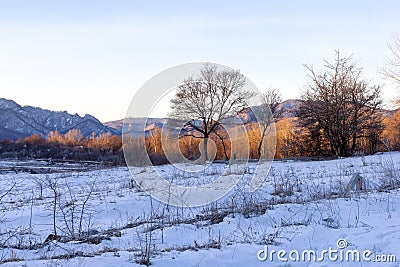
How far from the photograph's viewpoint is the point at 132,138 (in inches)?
508

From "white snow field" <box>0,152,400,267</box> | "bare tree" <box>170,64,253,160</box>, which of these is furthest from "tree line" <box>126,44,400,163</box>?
"white snow field" <box>0,152,400,267</box>

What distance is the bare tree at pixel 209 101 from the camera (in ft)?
90.8

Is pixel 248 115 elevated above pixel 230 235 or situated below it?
above

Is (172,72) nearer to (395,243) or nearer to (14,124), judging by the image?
(395,243)

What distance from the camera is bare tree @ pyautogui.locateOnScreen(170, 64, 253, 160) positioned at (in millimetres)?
27672

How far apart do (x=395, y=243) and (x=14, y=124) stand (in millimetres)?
196194

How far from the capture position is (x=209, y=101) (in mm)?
31062

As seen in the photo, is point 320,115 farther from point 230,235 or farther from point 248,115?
point 230,235

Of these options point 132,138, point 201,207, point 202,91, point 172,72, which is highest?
point 202,91

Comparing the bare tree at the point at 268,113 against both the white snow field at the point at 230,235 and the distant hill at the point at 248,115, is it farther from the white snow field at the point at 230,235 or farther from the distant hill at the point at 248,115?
the white snow field at the point at 230,235

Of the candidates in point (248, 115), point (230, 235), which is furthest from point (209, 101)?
point (230, 235)

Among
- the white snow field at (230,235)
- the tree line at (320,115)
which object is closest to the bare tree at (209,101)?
the tree line at (320,115)

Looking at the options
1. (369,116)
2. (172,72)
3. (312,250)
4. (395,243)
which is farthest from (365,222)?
(369,116)

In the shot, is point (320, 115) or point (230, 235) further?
point (320, 115)
